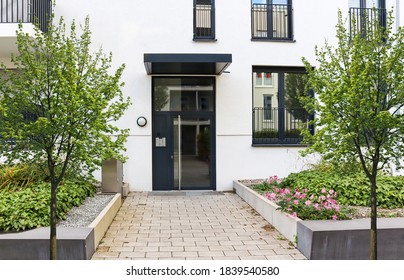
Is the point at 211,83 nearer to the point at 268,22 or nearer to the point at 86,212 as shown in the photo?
the point at 268,22

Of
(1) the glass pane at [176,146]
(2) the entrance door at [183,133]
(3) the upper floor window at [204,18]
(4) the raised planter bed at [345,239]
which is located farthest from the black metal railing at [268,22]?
(4) the raised planter bed at [345,239]

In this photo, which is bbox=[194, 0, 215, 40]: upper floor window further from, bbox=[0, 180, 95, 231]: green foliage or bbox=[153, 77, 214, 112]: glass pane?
bbox=[0, 180, 95, 231]: green foliage

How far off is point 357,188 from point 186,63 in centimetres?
511

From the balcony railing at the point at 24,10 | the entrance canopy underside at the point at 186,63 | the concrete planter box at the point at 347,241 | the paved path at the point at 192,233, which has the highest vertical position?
the balcony railing at the point at 24,10

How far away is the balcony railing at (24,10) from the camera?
9484 millimetres

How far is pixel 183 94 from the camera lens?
36.7ft

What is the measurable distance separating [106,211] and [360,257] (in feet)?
13.5

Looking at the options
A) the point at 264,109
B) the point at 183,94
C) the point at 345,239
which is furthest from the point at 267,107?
the point at 345,239

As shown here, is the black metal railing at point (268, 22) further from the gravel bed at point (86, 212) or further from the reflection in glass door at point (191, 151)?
the gravel bed at point (86, 212)

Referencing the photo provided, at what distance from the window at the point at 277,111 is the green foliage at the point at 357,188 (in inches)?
128

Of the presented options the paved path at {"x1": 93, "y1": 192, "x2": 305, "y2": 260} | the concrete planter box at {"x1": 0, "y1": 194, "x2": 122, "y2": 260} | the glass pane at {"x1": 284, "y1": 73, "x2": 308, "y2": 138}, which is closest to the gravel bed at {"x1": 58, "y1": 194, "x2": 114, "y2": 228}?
the paved path at {"x1": 93, "y1": 192, "x2": 305, "y2": 260}

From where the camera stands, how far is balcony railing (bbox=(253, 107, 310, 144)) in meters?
11.4
